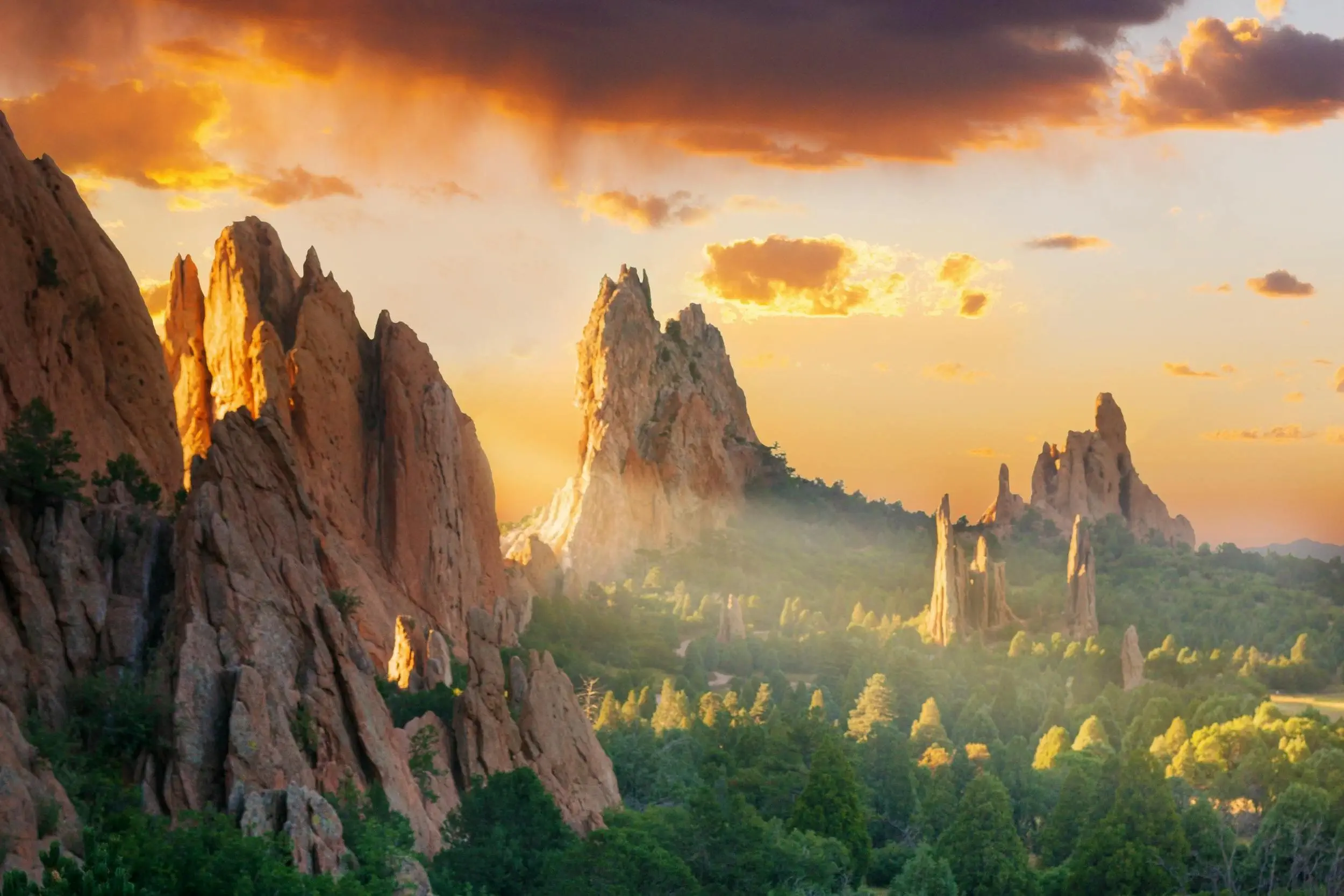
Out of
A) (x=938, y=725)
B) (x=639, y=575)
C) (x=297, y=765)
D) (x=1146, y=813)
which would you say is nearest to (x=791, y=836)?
(x=1146, y=813)

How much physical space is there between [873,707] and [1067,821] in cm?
2424

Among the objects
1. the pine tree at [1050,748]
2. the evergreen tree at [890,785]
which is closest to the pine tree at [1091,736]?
the pine tree at [1050,748]

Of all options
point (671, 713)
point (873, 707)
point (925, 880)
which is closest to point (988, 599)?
point (873, 707)

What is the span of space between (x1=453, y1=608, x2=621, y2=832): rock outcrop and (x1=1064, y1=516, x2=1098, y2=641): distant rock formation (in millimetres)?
76880

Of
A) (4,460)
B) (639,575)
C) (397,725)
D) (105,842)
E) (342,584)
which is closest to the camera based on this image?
(105,842)

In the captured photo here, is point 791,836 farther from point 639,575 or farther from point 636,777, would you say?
point 639,575

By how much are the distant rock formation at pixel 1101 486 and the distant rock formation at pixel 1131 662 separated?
2817 inches

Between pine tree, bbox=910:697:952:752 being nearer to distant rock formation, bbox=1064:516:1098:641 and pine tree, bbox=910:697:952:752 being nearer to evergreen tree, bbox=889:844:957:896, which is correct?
evergreen tree, bbox=889:844:957:896

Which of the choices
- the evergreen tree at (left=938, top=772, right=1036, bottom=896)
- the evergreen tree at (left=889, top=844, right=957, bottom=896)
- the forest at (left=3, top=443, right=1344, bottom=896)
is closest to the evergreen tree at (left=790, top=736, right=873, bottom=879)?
the forest at (left=3, top=443, right=1344, bottom=896)

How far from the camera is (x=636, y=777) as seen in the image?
64.1 metres

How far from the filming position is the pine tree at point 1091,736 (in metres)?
83.4

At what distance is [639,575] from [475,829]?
106 metres

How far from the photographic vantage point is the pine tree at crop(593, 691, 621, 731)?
79.5 meters

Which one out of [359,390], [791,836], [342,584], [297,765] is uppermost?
[359,390]
